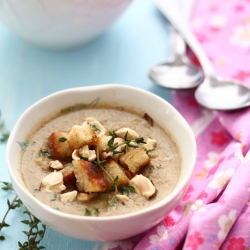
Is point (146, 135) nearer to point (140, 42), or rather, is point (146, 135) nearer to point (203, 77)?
point (203, 77)

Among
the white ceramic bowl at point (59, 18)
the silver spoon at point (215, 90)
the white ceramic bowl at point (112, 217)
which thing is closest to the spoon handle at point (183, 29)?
the silver spoon at point (215, 90)

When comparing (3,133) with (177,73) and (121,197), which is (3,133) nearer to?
(121,197)

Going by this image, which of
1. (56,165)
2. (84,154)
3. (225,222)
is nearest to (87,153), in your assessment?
(84,154)

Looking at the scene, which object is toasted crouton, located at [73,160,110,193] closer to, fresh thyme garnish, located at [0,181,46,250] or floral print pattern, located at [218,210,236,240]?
fresh thyme garnish, located at [0,181,46,250]

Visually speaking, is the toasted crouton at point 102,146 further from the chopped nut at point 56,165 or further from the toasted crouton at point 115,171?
the chopped nut at point 56,165

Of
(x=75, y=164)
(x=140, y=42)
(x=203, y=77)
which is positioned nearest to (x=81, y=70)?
(x=140, y=42)

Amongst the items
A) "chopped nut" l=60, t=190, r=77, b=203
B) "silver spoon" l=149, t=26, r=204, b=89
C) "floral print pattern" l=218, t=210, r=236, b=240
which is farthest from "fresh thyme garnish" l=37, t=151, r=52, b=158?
"silver spoon" l=149, t=26, r=204, b=89

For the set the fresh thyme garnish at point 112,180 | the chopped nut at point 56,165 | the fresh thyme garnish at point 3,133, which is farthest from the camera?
the fresh thyme garnish at point 3,133
